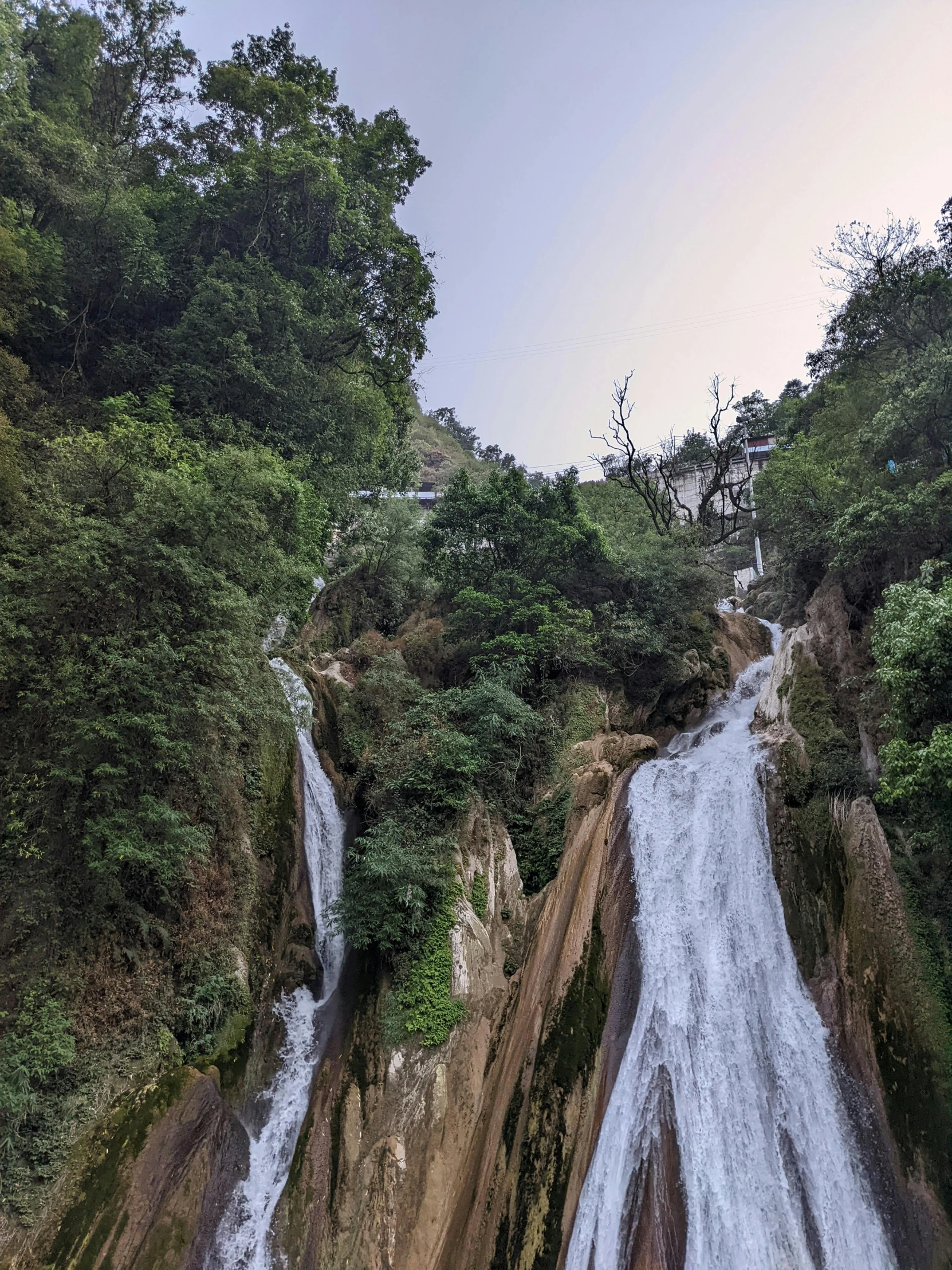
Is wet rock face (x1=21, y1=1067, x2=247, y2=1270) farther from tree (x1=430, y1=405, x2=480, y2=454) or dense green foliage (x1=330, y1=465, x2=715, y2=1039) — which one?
tree (x1=430, y1=405, x2=480, y2=454)

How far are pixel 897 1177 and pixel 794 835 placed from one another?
Result: 4.87 m

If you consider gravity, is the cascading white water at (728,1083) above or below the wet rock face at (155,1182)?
above

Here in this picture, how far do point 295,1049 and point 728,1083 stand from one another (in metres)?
7.36

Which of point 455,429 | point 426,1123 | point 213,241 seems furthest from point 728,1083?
point 455,429

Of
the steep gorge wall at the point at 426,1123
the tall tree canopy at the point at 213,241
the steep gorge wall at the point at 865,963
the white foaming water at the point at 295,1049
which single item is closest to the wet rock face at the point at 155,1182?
the steep gorge wall at the point at 426,1123

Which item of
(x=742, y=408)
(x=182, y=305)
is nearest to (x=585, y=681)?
(x=182, y=305)

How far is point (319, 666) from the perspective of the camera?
18828mm

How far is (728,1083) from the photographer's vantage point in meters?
8.87

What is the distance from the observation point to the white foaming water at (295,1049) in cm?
882

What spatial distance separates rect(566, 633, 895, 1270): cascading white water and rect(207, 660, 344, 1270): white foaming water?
4.59 meters

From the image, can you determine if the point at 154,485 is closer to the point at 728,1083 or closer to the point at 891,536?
the point at 728,1083

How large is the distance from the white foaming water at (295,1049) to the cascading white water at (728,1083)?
15.1 ft

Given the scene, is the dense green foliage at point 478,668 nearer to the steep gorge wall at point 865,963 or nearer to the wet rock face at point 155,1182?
the wet rock face at point 155,1182

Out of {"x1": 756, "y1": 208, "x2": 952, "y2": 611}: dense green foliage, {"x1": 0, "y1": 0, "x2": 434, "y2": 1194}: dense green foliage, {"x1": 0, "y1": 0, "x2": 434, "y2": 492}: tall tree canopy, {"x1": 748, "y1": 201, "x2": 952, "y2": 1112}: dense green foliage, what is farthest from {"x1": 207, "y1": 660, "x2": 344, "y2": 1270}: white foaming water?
{"x1": 756, "y1": 208, "x2": 952, "y2": 611}: dense green foliage
